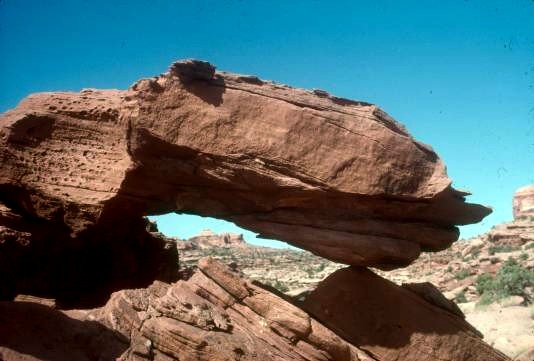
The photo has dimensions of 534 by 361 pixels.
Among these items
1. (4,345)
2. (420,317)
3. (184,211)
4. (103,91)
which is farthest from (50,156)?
(420,317)

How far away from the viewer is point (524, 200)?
281 ft

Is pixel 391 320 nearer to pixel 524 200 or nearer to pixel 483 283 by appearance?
pixel 483 283

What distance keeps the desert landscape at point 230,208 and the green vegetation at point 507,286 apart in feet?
53.1

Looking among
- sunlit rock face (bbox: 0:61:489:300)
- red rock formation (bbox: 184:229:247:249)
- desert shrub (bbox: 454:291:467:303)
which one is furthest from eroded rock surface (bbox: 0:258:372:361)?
red rock formation (bbox: 184:229:247:249)

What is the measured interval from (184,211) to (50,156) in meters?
4.30

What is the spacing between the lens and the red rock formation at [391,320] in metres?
10.6

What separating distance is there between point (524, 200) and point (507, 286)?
71238mm

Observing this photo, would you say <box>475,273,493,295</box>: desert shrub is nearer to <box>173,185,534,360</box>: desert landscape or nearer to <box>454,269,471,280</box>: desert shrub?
<box>173,185,534,360</box>: desert landscape

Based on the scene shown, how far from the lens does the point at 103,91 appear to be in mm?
13461

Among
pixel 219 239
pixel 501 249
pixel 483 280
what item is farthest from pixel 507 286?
pixel 219 239

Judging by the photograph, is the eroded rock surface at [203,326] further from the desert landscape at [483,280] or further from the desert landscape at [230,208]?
the desert landscape at [483,280]

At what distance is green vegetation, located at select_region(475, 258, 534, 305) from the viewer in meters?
25.1

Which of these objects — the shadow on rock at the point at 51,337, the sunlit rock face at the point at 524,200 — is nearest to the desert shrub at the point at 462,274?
the shadow on rock at the point at 51,337

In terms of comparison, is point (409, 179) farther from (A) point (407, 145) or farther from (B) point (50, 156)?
(B) point (50, 156)
